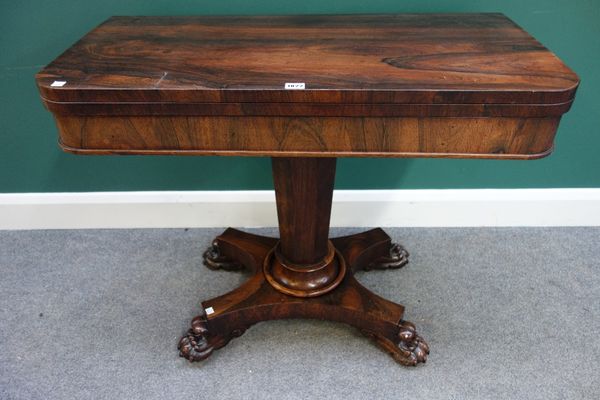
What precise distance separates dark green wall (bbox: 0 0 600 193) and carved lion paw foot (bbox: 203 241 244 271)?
A: 200 mm

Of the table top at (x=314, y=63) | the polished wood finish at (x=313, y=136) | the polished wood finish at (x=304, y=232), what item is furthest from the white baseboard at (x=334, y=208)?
the polished wood finish at (x=313, y=136)

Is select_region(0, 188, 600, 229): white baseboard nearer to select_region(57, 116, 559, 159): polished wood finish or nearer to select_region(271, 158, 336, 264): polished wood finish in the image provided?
select_region(271, 158, 336, 264): polished wood finish

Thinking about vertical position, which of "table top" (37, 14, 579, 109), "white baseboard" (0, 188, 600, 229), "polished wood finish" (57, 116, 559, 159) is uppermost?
"table top" (37, 14, 579, 109)

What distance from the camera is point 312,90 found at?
745 millimetres

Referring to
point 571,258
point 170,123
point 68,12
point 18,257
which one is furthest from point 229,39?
point 571,258

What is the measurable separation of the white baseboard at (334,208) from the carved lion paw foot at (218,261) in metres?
0.15

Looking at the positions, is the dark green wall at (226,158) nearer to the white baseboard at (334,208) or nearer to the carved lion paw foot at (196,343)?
the white baseboard at (334,208)

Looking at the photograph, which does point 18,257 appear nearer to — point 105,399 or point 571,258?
point 105,399

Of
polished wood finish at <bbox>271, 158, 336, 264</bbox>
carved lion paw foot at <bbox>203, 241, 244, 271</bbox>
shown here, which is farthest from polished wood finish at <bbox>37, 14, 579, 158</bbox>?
carved lion paw foot at <bbox>203, 241, 244, 271</bbox>

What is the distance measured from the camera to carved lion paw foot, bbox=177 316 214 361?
120cm

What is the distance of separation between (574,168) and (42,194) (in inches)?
64.5

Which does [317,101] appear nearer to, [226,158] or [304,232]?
[304,232]

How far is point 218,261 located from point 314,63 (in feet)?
2.64

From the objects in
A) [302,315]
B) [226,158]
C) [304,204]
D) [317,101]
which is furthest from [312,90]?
[226,158]
